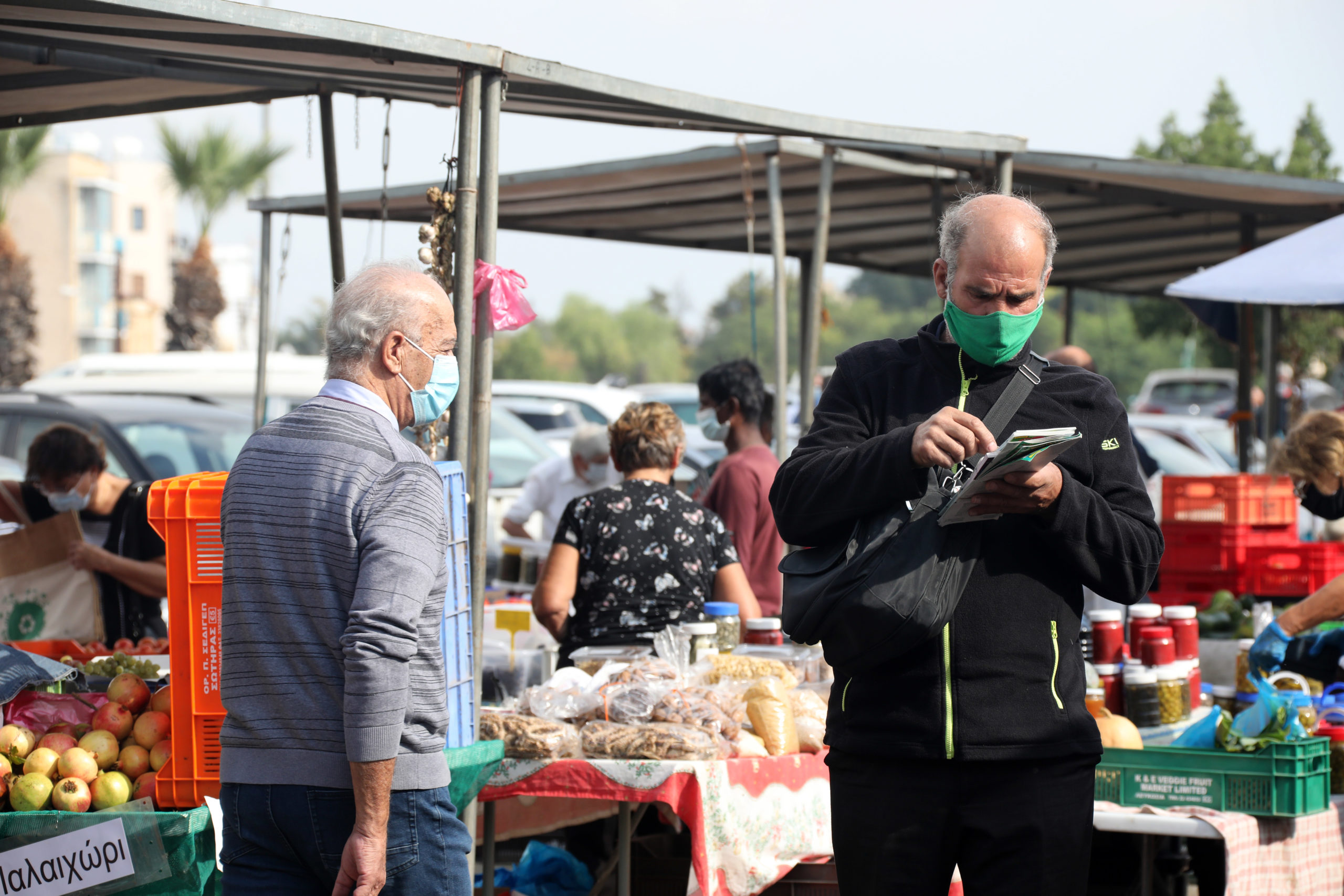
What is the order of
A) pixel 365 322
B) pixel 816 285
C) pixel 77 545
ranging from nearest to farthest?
pixel 365 322 → pixel 77 545 → pixel 816 285

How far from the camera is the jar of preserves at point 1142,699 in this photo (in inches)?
162

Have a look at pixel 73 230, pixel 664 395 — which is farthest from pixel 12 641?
pixel 73 230

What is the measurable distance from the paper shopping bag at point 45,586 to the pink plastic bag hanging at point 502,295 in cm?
231

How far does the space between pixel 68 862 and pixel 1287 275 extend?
5247 mm

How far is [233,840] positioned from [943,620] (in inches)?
51.4

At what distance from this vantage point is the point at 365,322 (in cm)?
246

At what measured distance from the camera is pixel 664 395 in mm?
17141

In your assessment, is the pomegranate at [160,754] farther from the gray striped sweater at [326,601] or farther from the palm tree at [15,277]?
the palm tree at [15,277]

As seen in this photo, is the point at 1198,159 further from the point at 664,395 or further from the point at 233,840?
the point at 233,840

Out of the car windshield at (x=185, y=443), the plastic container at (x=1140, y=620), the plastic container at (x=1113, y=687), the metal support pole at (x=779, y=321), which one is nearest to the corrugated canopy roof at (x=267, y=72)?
the metal support pole at (x=779, y=321)

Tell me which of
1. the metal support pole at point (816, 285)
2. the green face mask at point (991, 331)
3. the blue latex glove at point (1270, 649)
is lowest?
the blue latex glove at point (1270, 649)

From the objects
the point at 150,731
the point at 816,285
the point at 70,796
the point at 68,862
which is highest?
the point at 816,285

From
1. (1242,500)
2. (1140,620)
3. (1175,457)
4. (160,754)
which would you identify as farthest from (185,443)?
(1175,457)

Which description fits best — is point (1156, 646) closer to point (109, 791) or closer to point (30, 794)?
point (109, 791)
